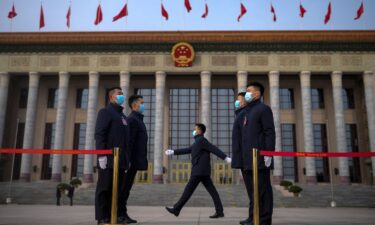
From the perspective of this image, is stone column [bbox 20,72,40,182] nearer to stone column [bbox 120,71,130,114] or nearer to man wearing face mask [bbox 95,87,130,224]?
stone column [bbox 120,71,130,114]

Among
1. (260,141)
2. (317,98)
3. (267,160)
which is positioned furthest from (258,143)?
(317,98)

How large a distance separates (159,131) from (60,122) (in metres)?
9.27

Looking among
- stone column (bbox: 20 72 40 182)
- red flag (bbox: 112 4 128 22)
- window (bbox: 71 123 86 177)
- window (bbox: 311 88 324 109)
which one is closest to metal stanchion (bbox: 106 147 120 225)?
red flag (bbox: 112 4 128 22)

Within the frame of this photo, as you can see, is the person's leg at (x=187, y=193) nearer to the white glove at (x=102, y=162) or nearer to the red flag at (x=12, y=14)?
the white glove at (x=102, y=162)

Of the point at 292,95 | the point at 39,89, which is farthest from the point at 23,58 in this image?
the point at 292,95

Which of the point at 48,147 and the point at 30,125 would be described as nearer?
the point at 30,125

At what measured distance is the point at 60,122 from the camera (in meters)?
31.6

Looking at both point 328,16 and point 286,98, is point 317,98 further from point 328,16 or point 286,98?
point 328,16

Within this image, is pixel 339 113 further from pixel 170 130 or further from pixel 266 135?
pixel 266 135

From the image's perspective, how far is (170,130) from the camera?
34500 millimetres

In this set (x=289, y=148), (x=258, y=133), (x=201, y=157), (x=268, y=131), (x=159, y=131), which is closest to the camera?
(x=268, y=131)

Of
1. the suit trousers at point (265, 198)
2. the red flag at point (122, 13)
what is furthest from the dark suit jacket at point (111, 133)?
the red flag at point (122, 13)

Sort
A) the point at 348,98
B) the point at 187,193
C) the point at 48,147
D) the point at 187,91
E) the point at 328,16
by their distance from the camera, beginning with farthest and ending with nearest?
the point at 187,91 < the point at 348,98 < the point at 48,147 < the point at 328,16 < the point at 187,193

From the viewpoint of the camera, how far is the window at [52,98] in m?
35.6
